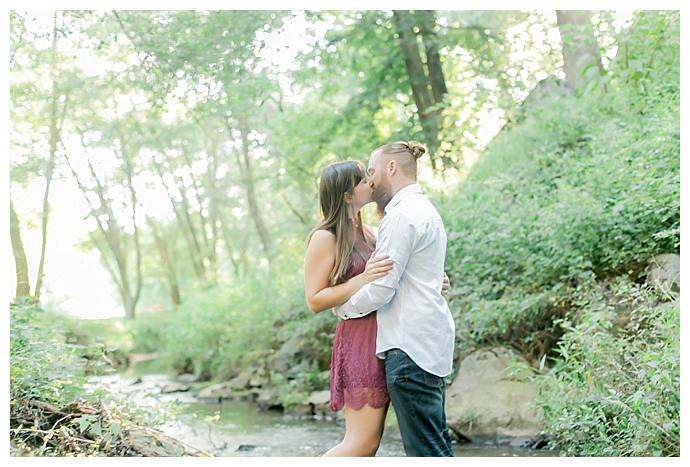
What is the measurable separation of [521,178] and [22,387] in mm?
5695

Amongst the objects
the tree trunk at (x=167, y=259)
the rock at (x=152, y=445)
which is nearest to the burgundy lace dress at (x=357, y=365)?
the rock at (x=152, y=445)

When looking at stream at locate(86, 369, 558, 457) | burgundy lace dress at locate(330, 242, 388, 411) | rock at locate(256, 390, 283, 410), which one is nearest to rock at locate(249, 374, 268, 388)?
rock at locate(256, 390, 283, 410)

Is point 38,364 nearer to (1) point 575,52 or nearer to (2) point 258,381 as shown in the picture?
(2) point 258,381

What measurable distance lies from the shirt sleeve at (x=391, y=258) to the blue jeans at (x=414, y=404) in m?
0.22

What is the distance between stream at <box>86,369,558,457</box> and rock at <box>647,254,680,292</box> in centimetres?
149

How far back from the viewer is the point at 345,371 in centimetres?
342

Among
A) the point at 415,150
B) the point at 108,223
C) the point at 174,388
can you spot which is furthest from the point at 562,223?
the point at 108,223

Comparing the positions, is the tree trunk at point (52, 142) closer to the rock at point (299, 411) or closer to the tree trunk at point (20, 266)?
the tree trunk at point (20, 266)

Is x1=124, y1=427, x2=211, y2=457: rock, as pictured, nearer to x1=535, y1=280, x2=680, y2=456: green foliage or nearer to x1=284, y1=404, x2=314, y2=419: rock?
x1=535, y1=280, x2=680, y2=456: green foliage

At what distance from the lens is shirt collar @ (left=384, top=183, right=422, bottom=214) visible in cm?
336

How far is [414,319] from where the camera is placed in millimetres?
3230

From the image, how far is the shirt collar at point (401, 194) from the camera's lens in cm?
336

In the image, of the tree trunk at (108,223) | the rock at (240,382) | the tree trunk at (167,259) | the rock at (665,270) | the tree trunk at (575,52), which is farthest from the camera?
the tree trunk at (167,259)
